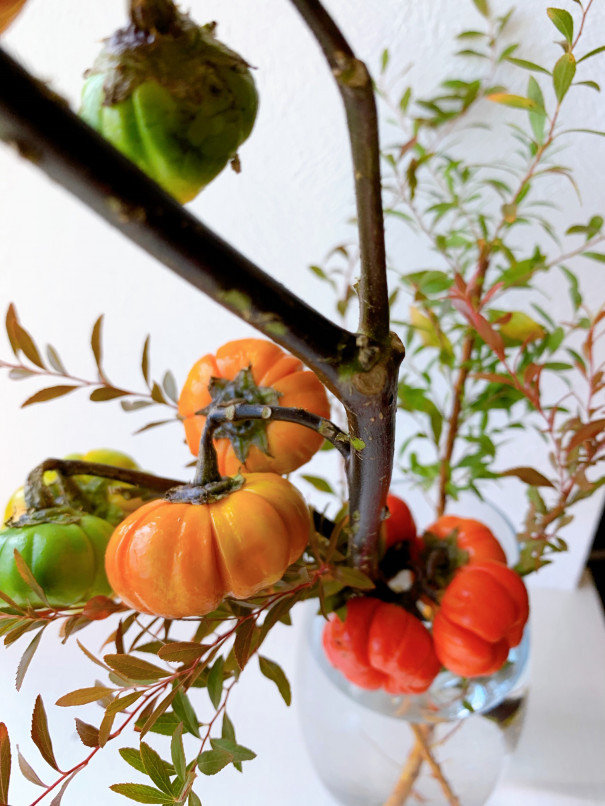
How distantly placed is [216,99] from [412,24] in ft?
1.01

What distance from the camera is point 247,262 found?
14 cm

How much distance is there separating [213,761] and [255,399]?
131mm

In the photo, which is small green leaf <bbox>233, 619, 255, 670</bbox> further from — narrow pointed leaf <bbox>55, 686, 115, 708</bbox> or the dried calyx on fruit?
the dried calyx on fruit

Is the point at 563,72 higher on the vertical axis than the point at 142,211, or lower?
higher

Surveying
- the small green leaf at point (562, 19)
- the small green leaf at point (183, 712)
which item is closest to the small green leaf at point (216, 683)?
the small green leaf at point (183, 712)

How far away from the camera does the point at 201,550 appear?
19cm

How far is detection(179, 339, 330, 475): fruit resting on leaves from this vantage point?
0.78 ft

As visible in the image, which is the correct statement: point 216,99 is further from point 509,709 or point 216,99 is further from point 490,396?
point 509,709

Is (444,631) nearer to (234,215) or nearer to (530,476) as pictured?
(530,476)

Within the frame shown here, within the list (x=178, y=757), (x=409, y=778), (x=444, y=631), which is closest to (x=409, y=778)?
(x=409, y=778)

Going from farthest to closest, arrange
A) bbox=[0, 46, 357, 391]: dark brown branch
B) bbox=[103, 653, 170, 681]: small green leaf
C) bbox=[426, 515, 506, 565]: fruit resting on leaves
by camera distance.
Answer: bbox=[426, 515, 506, 565]: fruit resting on leaves, bbox=[103, 653, 170, 681]: small green leaf, bbox=[0, 46, 357, 391]: dark brown branch

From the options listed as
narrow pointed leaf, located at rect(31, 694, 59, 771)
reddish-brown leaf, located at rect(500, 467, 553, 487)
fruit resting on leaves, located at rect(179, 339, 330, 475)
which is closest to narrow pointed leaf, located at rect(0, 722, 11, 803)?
narrow pointed leaf, located at rect(31, 694, 59, 771)

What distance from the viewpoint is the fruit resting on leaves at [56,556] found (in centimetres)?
22

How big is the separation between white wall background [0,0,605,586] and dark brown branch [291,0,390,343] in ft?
0.94
